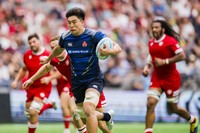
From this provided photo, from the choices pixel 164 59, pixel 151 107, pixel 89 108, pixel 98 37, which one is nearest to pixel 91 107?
pixel 89 108

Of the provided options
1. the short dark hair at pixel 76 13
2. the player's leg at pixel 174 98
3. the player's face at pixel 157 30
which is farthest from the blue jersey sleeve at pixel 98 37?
the player's leg at pixel 174 98

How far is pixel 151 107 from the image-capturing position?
1453cm

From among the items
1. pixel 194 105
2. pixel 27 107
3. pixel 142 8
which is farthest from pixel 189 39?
pixel 27 107

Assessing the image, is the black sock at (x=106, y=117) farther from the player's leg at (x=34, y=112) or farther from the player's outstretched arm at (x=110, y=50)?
the player's leg at (x=34, y=112)

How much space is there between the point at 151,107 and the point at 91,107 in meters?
2.95

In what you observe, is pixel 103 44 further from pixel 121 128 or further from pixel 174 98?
pixel 121 128

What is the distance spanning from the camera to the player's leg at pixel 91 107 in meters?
11.7


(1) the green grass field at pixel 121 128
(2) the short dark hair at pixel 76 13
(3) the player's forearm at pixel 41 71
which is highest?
(2) the short dark hair at pixel 76 13

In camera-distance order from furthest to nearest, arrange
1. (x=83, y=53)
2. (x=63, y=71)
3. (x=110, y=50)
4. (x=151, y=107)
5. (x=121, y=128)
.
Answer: (x=121, y=128)
(x=151, y=107)
(x=63, y=71)
(x=83, y=53)
(x=110, y=50)

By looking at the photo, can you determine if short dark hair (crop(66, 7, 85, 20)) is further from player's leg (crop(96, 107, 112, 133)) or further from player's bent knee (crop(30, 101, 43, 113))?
player's bent knee (crop(30, 101, 43, 113))

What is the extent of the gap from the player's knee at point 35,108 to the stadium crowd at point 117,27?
6.27 metres

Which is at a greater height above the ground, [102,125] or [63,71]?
[63,71]

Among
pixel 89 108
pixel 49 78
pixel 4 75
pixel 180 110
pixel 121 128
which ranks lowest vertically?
pixel 121 128

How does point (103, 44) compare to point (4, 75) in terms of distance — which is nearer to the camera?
point (103, 44)
